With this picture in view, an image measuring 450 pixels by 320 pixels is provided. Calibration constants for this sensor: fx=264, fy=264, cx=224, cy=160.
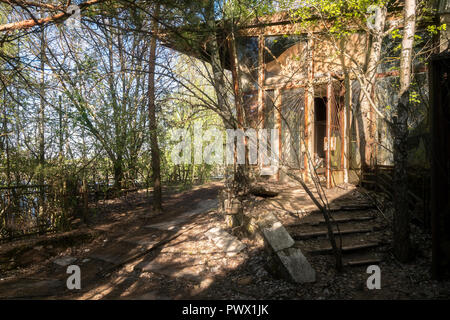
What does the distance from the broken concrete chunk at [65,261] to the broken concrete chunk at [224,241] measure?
2.84 metres

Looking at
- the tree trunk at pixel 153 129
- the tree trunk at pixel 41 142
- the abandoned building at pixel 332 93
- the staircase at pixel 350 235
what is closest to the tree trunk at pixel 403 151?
the staircase at pixel 350 235

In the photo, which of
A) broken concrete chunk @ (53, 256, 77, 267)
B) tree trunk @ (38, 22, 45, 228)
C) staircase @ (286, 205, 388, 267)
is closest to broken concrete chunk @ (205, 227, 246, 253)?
staircase @ (286, 205, 388, 267)

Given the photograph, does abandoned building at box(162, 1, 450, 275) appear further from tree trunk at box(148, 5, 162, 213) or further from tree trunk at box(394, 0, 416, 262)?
tree trunk at box(148, 5, 162, 213)

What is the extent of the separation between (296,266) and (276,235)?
0.61 m

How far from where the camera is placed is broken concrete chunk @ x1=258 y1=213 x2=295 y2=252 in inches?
158

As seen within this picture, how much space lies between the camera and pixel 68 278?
4664 mm

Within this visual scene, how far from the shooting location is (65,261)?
5.45 m

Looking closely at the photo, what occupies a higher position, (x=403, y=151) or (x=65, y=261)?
(x=403, y=151)

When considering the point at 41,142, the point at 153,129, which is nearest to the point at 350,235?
the point at 153,129

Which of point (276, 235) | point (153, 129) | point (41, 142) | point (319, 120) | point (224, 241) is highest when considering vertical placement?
point (319, 120)

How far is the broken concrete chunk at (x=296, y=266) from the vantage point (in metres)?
3.65

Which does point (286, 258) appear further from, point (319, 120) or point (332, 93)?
point (319, 120)
